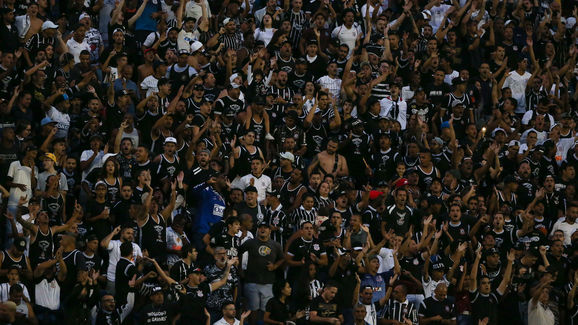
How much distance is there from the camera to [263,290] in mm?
20141

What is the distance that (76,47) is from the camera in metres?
24.1

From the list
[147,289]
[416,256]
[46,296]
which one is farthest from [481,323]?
[46,296]

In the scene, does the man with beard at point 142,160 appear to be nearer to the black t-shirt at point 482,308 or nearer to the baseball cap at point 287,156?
the baseball cap at point 287,156

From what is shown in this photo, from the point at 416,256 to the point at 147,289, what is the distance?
4436 mm

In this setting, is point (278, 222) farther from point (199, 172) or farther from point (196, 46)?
point (196, 46)

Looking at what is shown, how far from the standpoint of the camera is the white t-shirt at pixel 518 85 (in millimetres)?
26500

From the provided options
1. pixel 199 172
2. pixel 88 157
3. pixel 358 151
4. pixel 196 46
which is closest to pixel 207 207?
pixel 199 172

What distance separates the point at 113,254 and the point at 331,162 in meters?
4.47

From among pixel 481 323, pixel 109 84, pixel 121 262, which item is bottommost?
pixel 481 323

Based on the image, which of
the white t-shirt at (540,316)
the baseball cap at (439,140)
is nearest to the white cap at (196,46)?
the baseball cap at (439,140)

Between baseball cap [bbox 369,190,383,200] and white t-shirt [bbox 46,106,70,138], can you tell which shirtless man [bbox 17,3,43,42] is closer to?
white t-shirt [bbox 46,106,70,138]

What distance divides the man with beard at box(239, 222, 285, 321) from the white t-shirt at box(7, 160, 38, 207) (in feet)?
10.9

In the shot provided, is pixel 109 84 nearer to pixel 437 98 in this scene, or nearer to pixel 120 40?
pixel 120 40

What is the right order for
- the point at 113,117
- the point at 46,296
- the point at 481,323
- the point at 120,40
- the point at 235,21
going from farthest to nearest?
1. the point at 235,21
2. the point at 120,40
3. the point at 113,117
4. the point at 481,323
5. the point at 46,296
